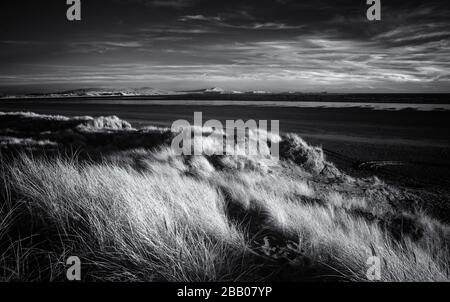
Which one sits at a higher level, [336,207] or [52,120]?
[52,120]

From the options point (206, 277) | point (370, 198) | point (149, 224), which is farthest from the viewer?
point (370, 198)

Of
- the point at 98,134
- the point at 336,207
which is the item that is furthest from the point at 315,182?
the point at 98,134

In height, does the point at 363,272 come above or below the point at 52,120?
below

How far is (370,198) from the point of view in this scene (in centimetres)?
683

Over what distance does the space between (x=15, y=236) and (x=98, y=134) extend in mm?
13051

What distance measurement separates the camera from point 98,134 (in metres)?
14.9

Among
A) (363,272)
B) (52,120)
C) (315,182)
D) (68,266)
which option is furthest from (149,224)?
(52,120)

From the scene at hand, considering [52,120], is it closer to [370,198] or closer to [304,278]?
[370,198]

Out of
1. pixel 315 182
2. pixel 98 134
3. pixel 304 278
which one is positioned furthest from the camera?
pixel 98 134

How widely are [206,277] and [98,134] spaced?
14010mm

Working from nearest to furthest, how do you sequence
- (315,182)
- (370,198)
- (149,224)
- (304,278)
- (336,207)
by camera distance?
(304,278) → (149,224) → (336,207) → (370,198) → (315,182)

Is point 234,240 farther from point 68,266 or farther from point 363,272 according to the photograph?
point 68,266

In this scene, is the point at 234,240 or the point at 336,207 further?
the point at 336,207
